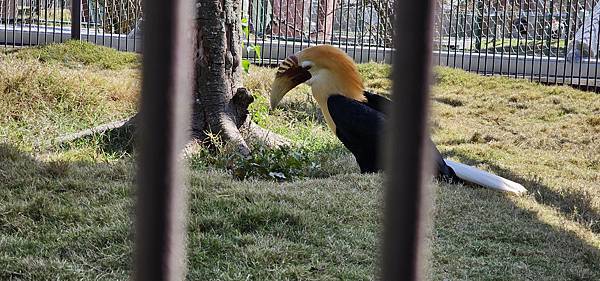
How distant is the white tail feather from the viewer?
19.6 feet

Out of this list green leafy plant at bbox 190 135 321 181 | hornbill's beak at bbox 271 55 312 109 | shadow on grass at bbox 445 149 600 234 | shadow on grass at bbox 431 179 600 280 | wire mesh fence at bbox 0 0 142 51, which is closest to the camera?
shadow on grass at bbox 431 179 600 280

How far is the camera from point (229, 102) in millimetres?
7160

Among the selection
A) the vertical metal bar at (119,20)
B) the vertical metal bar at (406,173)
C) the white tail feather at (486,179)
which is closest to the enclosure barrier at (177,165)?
the vertical metal bar at (406,173)

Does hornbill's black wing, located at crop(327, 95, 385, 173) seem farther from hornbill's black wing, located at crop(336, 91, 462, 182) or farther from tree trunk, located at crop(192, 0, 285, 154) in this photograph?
tree trunk, located at crop(192, 0, 285, 154)

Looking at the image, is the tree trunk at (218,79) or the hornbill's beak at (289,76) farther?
the hornbill's beak at (289,76)

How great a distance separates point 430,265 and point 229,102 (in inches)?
133

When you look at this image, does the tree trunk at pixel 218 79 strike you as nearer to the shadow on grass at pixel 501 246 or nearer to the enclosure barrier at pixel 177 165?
the shadow on grass at pixel 501 246

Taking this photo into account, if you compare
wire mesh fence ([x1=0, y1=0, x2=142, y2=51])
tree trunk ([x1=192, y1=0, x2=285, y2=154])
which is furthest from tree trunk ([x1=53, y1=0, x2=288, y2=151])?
wire mesh fence ([x1=0, y1=0, x2=142, y2=51])

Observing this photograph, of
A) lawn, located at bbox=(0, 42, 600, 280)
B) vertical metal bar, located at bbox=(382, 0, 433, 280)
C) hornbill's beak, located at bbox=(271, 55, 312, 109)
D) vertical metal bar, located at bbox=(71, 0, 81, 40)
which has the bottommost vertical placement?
lawn, located at bbox=(0, 42, 600, 280)

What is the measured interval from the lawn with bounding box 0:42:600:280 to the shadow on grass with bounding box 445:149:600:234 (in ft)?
0.05

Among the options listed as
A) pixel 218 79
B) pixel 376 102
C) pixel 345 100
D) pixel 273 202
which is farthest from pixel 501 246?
pixel 218 79

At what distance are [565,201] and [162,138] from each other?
535cm

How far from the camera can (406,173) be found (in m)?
1.04

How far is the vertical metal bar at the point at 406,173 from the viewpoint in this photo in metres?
1.02
